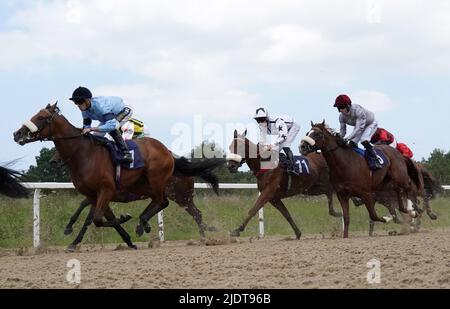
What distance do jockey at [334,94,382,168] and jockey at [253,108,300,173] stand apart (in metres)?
0.70

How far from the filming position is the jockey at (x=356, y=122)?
36.0 feet

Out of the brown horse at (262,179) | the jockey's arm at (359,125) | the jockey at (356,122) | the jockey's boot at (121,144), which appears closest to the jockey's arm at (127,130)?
the jockey's boot at (121,144)

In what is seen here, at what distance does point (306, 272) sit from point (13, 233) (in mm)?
6728

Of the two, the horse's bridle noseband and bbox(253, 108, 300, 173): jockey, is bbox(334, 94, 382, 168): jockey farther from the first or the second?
the horse's bridle noseband

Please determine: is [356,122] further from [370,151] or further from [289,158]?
[289,158]

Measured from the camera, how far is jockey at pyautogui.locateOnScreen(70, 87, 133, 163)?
8.91 m

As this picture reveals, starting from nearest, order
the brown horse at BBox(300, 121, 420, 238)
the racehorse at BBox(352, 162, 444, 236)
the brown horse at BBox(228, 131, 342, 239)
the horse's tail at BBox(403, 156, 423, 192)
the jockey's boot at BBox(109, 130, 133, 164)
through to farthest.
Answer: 1. the jockey's boot at BBox(109, 130, 133, 164)
2. the brown horse at BBox(228, 131, 342, 239)
3. the brown horse at BBox(300, 121, 420, 238)
4. the racehorse at BBox(352, 162, 444, 236)
5. the horse's tail at BBox(403, 156, 423, 192)

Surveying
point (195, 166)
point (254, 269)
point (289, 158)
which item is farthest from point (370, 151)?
point (254, 269)

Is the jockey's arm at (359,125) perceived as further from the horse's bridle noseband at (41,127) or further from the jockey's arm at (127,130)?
the horse's bridle noseband at (41,127)

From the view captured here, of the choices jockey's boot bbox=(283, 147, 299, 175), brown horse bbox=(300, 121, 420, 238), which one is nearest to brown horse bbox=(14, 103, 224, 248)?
jockey's boot bbox=(283, 147, 299, 175)

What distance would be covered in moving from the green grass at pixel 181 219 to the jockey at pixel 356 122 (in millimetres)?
1423

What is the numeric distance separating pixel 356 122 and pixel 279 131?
1163 mm

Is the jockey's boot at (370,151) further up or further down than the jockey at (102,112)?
further down

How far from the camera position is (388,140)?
41.6 feet
